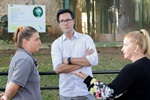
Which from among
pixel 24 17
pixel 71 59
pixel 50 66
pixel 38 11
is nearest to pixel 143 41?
pixel 71 59

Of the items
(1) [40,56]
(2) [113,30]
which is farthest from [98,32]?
(1) [40,56]

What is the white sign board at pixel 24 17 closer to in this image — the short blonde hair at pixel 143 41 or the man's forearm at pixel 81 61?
the man's forearm at pixel 81 61

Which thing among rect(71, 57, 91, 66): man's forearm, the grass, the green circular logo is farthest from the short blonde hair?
the green circular logo

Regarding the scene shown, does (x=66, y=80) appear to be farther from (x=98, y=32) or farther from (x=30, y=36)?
(x=98, y=32)

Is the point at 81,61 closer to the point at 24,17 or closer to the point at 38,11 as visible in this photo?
the point at 24,17

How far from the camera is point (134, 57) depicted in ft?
10.2

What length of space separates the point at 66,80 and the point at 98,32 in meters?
11.7

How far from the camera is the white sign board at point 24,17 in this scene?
12.9 metres

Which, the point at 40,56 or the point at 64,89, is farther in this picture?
the point at 40,56

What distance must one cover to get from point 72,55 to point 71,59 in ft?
0.36

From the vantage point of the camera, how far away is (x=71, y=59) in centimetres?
410

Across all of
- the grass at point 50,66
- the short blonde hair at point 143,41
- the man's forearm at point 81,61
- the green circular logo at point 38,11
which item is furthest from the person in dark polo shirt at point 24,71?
the green circular logo at point 38,11

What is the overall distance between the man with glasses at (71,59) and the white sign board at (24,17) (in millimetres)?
8691

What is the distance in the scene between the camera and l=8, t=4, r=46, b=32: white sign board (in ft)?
42.2
